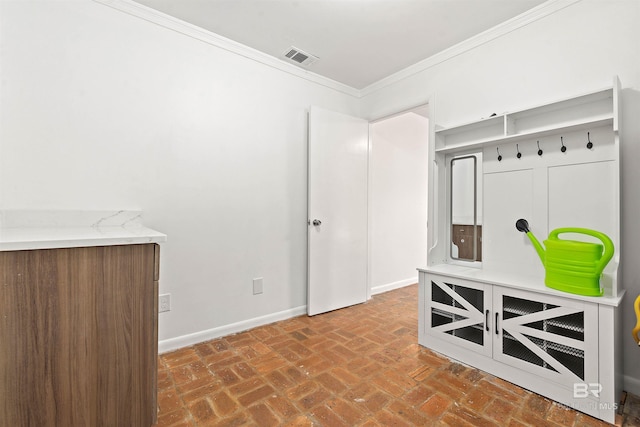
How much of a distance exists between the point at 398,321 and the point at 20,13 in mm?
3444

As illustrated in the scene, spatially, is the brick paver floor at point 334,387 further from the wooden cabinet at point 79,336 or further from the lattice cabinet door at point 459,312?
the wooden cabinet at point 79,336

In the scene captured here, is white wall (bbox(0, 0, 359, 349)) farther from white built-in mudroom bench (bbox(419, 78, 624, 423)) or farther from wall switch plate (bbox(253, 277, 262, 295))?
white built-in mudroom bench (bbox(419, 78, 624, 423))

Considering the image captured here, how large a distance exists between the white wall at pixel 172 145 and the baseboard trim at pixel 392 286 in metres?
1.13

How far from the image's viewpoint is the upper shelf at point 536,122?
172 cm

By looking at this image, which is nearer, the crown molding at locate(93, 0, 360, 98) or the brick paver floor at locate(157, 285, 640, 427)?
the brick paver floor at locate(157, 285, 640, 427)

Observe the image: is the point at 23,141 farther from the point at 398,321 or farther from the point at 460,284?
the point at 398,321

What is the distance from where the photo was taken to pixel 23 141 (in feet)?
5.60

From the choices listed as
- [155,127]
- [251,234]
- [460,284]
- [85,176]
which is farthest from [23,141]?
[460,284]

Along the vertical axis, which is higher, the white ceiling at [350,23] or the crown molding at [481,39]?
the white ceiling at [350,23]

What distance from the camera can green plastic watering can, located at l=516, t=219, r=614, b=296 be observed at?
1.57 meters

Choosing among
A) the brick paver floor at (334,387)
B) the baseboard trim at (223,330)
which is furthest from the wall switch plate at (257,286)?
the brick paver floor at (334,387)

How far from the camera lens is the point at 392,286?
3.92m

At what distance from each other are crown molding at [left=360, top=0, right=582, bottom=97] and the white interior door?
585 millimetres

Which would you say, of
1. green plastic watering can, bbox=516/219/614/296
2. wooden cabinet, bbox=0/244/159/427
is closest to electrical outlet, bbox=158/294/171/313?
wooden cabinet, bbox=0/244/159/427
